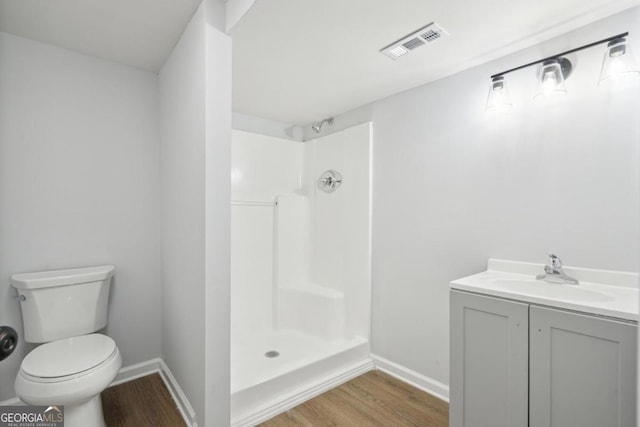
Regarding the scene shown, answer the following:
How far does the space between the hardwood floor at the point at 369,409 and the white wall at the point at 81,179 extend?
4.18 feet

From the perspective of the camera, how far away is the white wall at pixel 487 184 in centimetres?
149

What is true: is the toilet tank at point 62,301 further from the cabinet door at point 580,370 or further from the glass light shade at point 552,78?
the glass light shade at point 552,78

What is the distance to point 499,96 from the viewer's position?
1.83m

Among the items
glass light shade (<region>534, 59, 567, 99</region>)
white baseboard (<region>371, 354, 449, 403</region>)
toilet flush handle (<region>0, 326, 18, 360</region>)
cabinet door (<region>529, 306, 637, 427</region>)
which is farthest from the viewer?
white baseboard (<region>371, 354, 449, 403</region>)

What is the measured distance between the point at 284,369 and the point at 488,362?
4.09 ft

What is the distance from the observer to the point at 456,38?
5.60ft

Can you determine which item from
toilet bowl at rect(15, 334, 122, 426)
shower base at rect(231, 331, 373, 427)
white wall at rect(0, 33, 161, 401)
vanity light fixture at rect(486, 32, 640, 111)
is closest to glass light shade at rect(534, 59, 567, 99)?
vanity light fixture at rect(486, 32, 640, 111)

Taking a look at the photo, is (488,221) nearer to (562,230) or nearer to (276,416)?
(562,230)

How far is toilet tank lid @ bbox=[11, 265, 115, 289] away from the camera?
1.78 metres

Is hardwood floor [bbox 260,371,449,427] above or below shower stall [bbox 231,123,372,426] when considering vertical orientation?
below

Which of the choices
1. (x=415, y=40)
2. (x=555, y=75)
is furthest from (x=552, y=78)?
(x=415, y=40)

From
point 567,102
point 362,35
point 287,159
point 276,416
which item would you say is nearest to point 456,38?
point 362,35

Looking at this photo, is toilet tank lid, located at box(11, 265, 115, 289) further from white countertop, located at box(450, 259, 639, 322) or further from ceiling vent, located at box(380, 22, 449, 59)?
ceiling vent, located at box(380, 22, 449, 59)

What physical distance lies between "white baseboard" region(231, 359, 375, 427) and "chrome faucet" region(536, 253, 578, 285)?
1.46 meters
